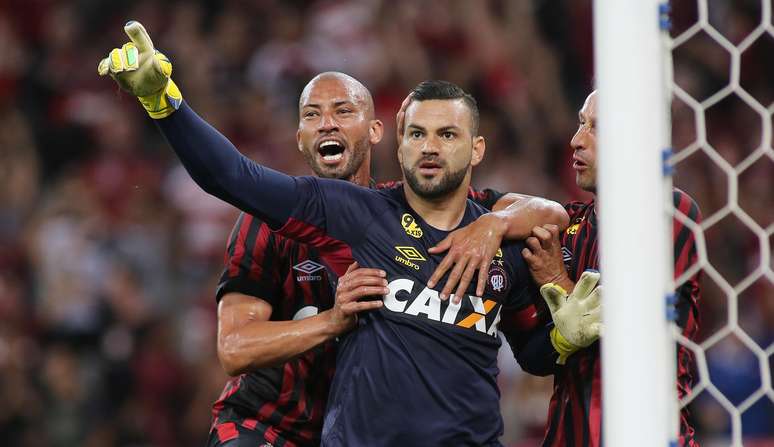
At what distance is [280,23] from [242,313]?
5752mm

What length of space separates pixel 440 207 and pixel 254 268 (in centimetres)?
80

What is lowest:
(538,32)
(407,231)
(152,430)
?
(152,430)

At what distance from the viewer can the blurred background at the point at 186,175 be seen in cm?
757

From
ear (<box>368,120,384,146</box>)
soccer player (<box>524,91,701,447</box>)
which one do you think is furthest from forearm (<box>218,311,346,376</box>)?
ear (<box>368,120,384,146</box>)

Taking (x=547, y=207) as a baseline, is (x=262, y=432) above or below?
below

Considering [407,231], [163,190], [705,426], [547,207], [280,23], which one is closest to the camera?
[407,231]

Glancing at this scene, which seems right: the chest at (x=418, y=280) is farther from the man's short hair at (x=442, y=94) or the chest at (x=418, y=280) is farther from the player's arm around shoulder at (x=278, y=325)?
the man's short hair at (x=442, y=94)

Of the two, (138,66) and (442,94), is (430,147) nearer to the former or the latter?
(442,94)

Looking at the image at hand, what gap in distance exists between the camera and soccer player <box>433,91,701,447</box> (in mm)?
3652

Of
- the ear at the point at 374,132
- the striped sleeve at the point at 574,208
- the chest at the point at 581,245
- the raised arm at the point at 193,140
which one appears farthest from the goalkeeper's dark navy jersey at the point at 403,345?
the ear at the point at 374,132

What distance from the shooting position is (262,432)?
13.6 feet

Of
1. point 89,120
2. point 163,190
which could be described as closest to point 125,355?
point 163,190

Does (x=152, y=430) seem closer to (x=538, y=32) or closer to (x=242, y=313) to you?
(x=242, y=313)

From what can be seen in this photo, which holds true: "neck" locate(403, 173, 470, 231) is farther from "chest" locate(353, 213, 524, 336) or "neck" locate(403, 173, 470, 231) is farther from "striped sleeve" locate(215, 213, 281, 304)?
"striped sleeve" locate(215, 213, 281, 304)
